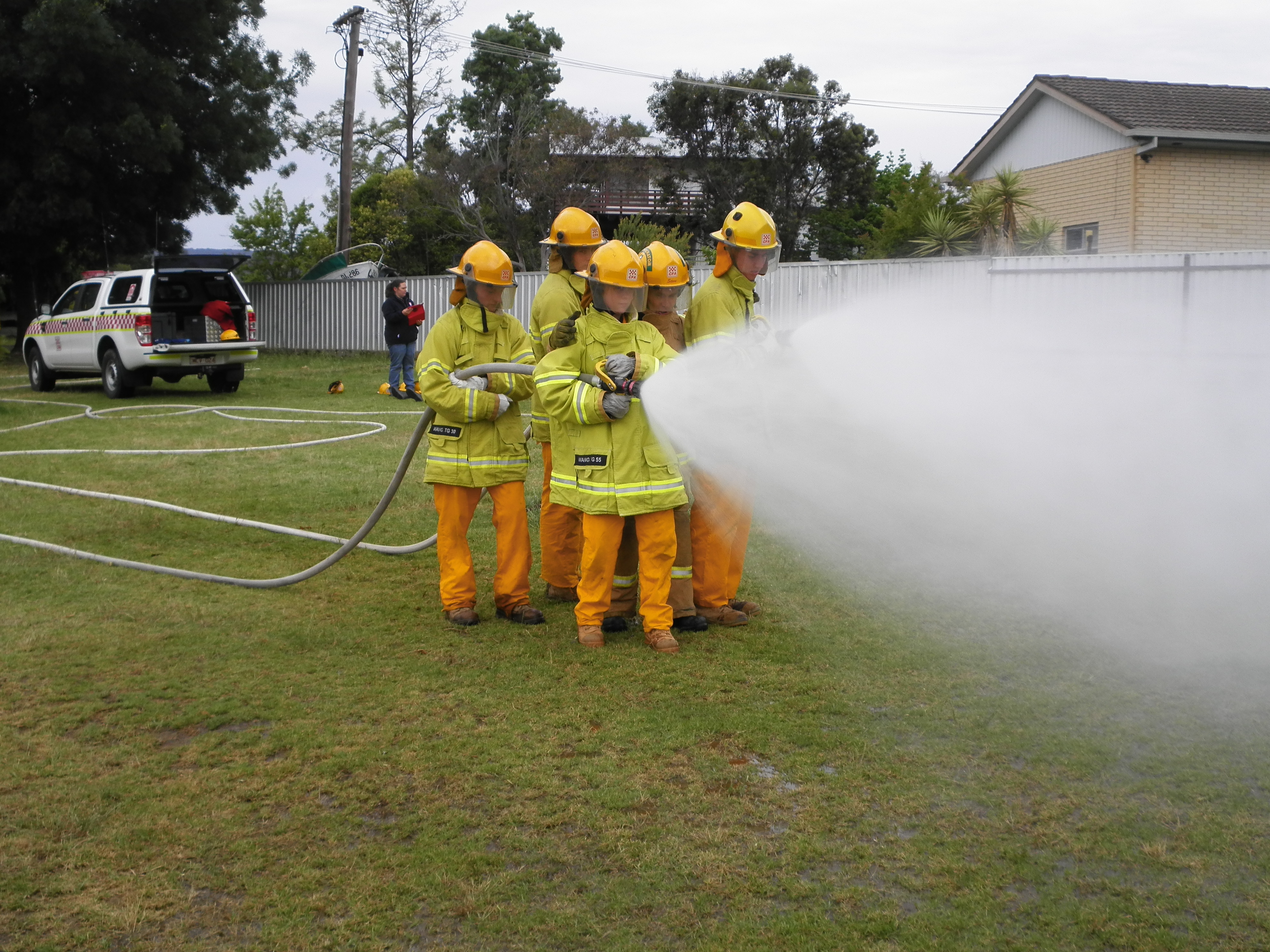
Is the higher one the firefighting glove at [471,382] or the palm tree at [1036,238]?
the palm tree at [1036,238]

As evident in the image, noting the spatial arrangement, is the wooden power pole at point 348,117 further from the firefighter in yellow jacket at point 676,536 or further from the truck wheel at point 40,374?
the firefighter in yellow jacket at point 676,536

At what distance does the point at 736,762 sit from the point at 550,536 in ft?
8.14

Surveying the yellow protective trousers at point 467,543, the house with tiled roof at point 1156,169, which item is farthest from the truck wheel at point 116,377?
the house with tiled roof at point 1156,169

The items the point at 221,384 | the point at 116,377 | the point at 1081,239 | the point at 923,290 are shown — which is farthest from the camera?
the point at 1081,239

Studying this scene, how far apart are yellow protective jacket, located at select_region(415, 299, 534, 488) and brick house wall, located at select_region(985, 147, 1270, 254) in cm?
1808

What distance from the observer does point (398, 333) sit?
53.8ft

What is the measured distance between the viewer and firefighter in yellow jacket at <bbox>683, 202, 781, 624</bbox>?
223 inches

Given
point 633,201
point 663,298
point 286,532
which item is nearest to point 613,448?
point 663,298

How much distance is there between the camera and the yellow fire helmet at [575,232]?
6195 mm

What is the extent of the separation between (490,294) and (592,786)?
2875mm

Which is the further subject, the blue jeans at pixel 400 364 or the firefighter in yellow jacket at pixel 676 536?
the blue jeans at pixel 400 364

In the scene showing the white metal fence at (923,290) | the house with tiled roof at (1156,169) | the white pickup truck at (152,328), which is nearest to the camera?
the white metal fence at (923,290)

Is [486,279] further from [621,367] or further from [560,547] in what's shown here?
[560,547]

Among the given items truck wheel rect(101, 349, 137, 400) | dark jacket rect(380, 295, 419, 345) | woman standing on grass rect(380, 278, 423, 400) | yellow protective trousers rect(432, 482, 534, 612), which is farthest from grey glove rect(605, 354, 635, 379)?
truck wheel rect(101, 349, 137, 400)
